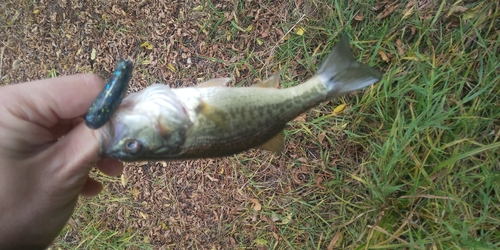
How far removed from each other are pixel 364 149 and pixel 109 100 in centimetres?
216

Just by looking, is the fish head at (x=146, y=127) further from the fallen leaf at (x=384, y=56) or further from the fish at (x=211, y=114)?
the fallen leaf at (x=384, y=56)

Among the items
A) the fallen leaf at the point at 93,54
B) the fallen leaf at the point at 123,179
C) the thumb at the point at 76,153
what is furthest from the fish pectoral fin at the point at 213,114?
the fallen leaf at the point at 93,54

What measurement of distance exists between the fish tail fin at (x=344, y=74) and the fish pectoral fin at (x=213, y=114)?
1.81 ft

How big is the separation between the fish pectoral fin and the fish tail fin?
1.81 ft

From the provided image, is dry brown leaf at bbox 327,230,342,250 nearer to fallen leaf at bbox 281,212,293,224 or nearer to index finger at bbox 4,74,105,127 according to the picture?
fallen leaf at bbox 281,212,293,224

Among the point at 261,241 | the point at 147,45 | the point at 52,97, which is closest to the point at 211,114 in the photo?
the point at 52,97

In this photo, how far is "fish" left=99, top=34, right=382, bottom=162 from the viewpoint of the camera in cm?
166

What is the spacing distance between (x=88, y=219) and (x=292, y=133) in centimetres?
246

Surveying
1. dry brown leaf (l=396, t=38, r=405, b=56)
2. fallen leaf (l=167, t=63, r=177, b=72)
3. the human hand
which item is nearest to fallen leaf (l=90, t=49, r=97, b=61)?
fallen leaf (l=167, t=63, r=177, b=72)

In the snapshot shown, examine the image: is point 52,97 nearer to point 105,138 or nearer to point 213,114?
point 105,138

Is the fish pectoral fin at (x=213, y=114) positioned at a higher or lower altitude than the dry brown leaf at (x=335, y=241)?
higher

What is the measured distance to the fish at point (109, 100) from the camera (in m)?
1.57

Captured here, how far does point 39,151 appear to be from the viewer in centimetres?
196

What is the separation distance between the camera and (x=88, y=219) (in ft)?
13.3
